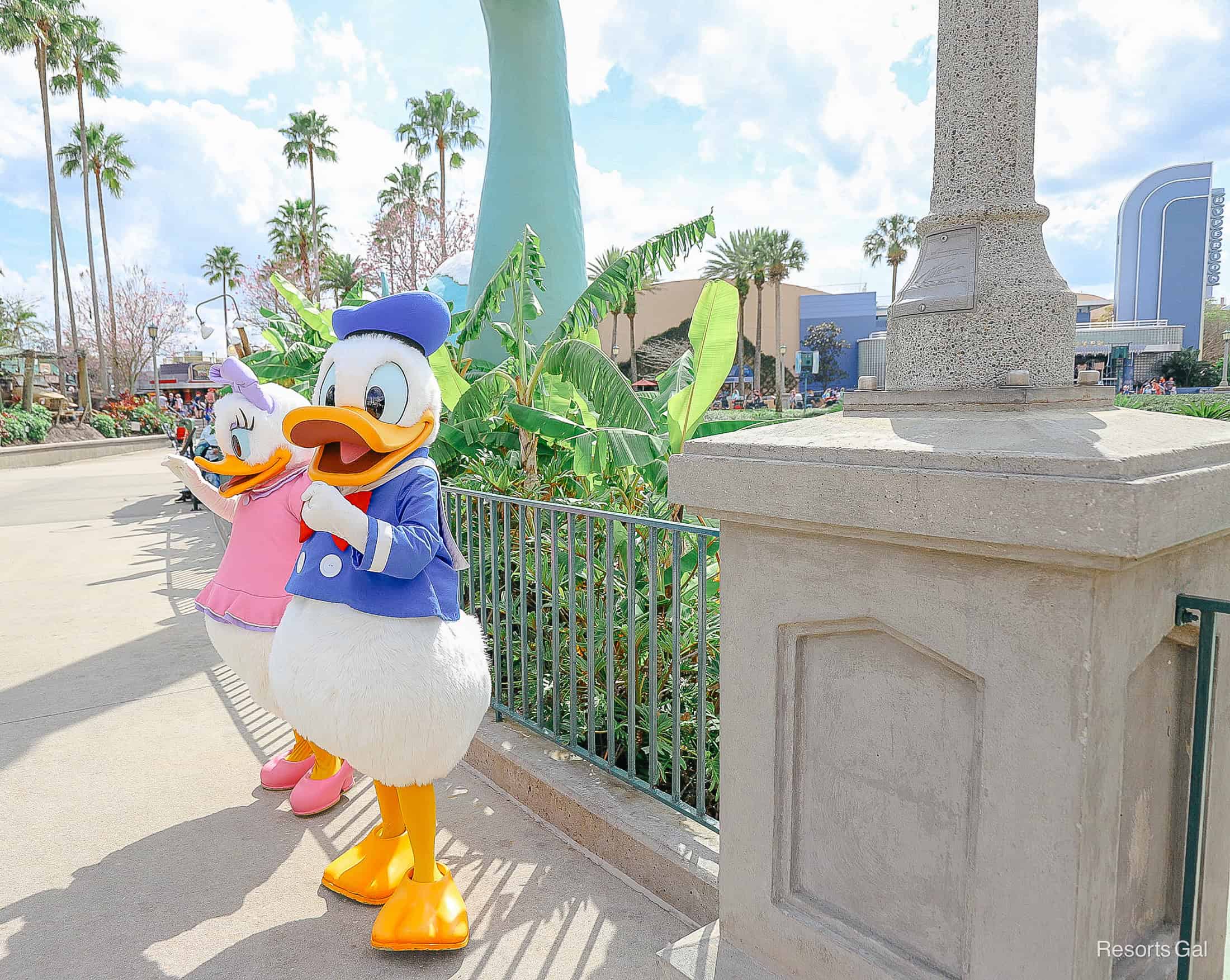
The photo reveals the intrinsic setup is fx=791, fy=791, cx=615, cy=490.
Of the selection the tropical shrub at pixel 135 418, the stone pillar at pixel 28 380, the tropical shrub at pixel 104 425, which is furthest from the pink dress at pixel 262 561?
the tropical shrub at pixel 135 418

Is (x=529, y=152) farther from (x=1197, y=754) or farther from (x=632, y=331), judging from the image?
(x=632, y=331)

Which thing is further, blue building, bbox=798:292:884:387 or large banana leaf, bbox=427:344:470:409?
blue building, bbox=798:292:884:387

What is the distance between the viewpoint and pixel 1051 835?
1259 mm

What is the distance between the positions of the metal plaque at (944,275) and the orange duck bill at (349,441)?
4.77ft

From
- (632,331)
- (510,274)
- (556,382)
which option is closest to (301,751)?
(556,382)

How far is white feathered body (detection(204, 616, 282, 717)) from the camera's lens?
124 inches

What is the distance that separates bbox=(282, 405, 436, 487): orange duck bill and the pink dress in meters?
0.89

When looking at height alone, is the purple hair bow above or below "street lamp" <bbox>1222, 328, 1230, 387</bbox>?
below

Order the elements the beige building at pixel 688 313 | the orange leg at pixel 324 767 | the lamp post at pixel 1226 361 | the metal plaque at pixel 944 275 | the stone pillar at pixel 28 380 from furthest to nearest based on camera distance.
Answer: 1. the beige building at pixel 688 313
2. the lamp post at pixel 1226 361
3. the stone pillar at pixel 28 380
4. the orange leg at pixel 324 767
5. the metal plaque at pixel 944 275

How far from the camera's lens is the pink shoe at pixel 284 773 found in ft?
11.4

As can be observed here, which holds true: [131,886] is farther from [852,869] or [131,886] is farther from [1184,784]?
[1184,784]

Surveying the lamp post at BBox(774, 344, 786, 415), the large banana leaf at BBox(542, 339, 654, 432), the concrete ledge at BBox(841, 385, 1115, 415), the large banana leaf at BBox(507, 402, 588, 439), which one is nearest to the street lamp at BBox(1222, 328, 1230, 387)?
the lamp post at BBox(774, 344, 786, 415)

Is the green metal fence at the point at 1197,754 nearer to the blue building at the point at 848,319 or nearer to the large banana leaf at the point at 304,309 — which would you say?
the large banana leaf at the point at 304,309

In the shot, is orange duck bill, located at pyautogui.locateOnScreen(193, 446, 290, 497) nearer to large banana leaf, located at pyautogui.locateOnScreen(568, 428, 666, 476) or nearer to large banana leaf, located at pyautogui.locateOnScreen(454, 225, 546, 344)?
large banana leaf, located at pyautogui.locateOnScreen(568, 428, 666, 476)
